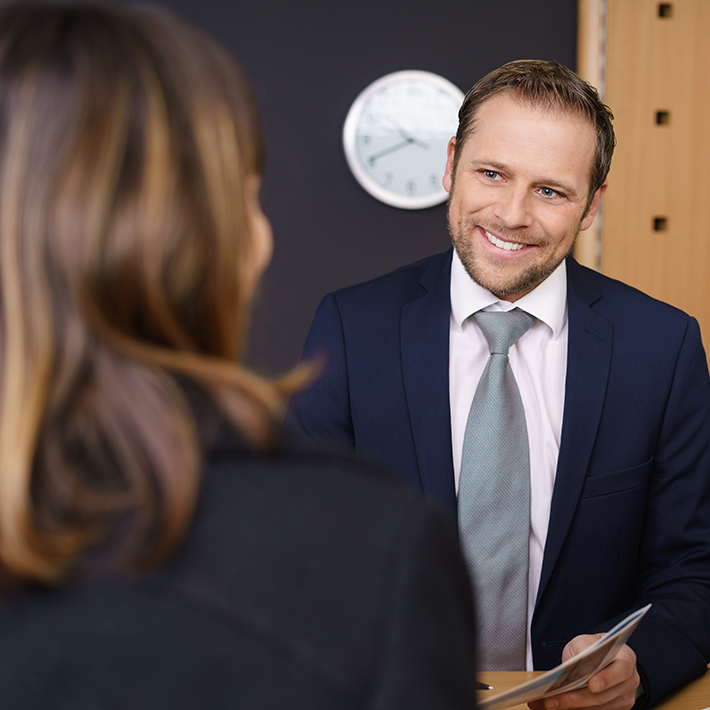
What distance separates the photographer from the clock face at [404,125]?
139 inches

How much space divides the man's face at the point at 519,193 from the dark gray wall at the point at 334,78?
1.99 metres

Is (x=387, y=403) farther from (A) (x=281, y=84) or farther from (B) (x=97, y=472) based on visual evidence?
(A) (x=281, y=84)

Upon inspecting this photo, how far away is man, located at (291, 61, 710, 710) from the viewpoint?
1.45 meters

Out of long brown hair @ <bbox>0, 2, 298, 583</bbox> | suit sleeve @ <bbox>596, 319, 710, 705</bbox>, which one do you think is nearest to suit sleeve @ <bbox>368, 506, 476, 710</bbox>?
long brown hair @ <bbox>0, 2, 298, 583</bbox>

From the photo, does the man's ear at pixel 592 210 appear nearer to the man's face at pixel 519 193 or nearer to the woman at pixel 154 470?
the man's face at pixel 519 193

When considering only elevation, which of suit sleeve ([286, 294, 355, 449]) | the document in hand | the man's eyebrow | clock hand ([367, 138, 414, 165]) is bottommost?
the document in hand

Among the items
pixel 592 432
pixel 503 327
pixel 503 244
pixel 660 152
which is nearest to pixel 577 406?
pixel 592 432

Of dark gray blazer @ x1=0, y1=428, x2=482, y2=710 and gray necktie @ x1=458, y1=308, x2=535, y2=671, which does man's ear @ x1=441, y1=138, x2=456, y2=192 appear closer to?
gray necktie @ x1=458, y1=308, x2=535, y2=671

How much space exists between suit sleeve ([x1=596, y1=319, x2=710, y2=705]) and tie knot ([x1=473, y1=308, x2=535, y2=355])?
31 centimetres

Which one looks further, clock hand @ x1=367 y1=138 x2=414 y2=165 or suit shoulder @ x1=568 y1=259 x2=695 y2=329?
clock hand @ x1=367 y1=138 x2=414 y2=165

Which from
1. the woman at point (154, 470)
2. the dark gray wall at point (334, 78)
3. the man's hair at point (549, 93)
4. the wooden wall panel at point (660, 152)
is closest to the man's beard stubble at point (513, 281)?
the man's hair at point (549, 93)

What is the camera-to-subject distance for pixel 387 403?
1544mm

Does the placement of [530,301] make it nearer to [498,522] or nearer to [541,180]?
[541,180]

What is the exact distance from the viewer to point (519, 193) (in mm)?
1550
